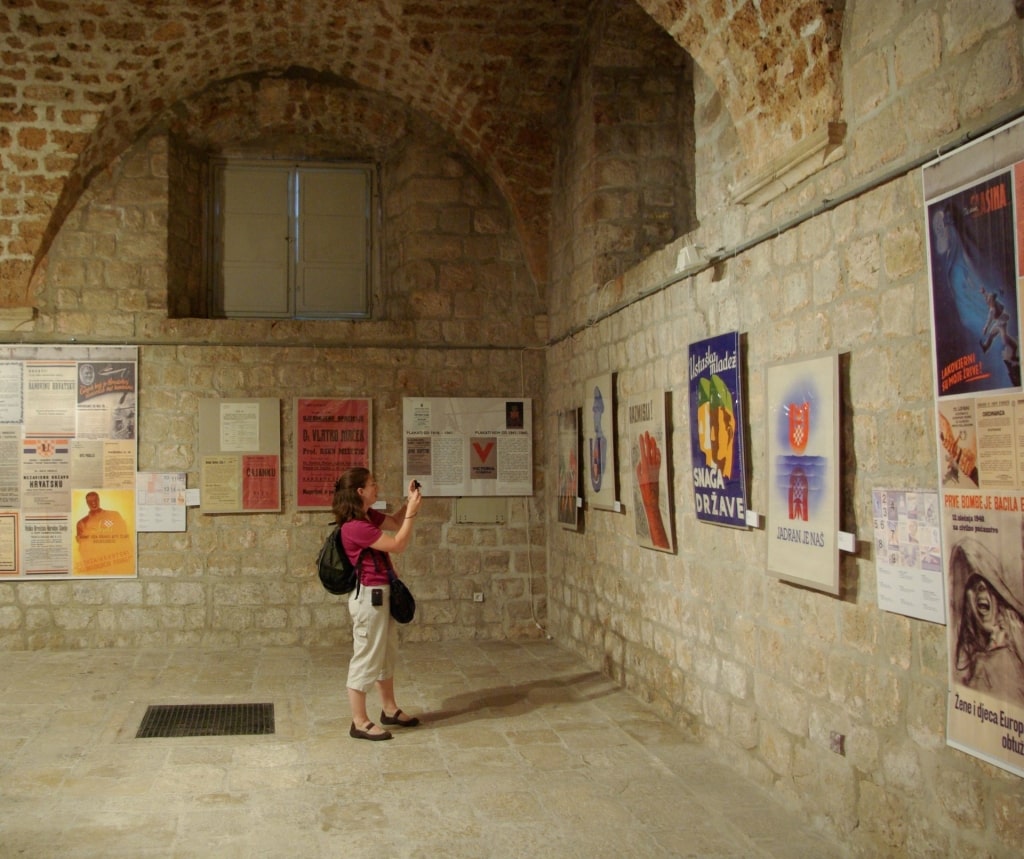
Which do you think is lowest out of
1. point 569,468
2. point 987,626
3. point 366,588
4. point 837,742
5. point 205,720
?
point 205,720

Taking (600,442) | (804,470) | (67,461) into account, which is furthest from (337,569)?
(67,461)

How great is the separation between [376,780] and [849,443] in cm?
233

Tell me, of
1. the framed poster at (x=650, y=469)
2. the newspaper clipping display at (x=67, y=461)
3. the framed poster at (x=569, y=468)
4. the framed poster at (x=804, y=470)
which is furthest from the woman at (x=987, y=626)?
the newspaper clipping display at (x=67, y=461)

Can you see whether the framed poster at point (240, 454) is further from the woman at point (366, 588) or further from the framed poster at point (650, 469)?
the framed poster at point (650, 469)

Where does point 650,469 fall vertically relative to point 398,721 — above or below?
above

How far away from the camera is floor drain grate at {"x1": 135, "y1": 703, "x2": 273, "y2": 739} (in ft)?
15.5

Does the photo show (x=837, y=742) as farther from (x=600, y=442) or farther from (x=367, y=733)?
(x=600, y=442)

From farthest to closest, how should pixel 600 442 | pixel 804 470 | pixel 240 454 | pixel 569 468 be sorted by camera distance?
pixel 240 454 → pixel 569 468 → pixel 600 442 → pixel 804 470

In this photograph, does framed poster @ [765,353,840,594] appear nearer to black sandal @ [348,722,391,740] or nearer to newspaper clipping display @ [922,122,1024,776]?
newspaper clipping display @ [922,122,1024,776]

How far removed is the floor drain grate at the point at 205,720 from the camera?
15.5ft

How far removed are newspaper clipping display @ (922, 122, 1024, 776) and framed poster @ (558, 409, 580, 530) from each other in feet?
12.6

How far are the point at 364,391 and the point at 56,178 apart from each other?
257 centimetres

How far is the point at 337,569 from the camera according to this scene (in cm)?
452

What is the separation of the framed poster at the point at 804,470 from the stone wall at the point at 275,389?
386cm
